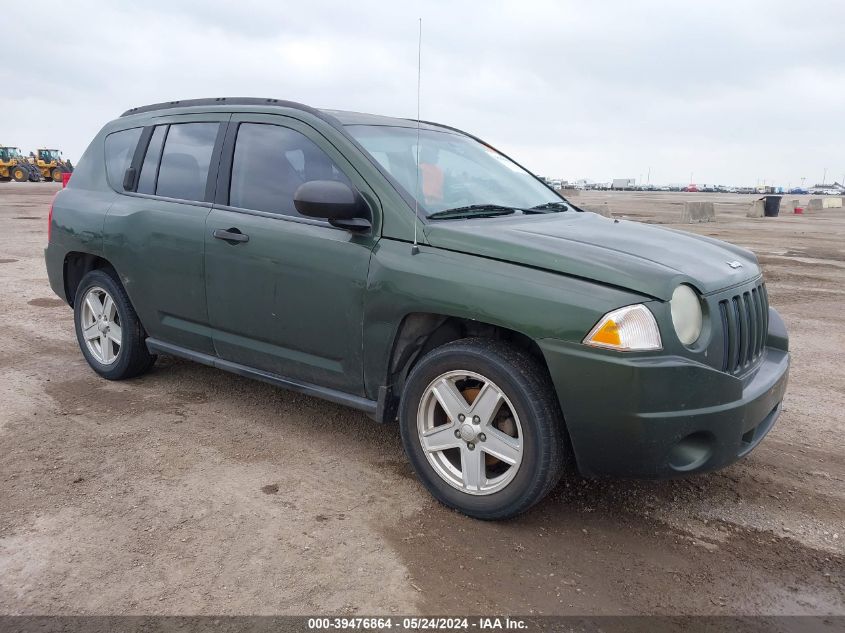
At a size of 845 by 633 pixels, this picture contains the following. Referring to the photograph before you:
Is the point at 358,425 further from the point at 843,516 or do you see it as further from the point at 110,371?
the point at 843,516

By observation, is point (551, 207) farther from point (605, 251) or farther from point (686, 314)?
point (686, 314)

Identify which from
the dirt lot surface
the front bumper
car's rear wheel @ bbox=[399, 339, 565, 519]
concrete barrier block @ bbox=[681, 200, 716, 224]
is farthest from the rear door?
concrete barrier block @ bbox=[681, 200, 716, 224]

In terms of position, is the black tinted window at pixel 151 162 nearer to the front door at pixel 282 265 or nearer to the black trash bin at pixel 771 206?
the front door at pixel 282 265

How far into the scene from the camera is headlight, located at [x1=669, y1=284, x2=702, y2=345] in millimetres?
2809

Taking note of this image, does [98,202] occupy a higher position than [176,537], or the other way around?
[98,202]

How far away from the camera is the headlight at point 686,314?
281 cm

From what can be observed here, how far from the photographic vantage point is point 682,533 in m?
3.13

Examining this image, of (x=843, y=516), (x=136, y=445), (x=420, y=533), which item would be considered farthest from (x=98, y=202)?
(x=843, y=516)

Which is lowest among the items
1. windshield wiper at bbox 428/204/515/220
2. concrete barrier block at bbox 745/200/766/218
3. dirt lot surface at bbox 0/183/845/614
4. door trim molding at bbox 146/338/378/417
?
dirt lot surface at bbox 0/183/845/614

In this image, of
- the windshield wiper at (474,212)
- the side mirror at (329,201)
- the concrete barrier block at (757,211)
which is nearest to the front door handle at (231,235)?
the side mirror at (329,201)

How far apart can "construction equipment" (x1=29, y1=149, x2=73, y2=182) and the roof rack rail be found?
48.3m

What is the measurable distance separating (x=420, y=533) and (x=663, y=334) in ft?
4.33

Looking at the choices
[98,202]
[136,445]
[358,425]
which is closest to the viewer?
[136,445]

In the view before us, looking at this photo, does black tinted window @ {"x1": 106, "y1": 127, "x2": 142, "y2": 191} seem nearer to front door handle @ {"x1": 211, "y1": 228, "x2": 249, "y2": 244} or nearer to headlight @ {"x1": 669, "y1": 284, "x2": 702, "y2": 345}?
front door handle @ {"x1": 211, "y1": 228, "x2": 249, "y2": 244}
